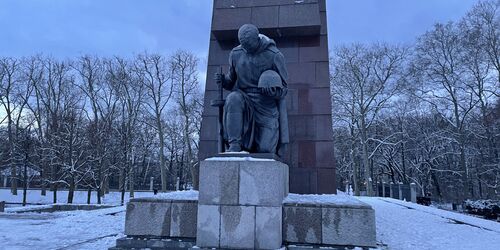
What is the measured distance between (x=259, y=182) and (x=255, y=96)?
5.12ft

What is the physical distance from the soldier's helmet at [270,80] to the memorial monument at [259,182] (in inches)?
0.6

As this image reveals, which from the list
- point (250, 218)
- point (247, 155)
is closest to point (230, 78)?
point (247, 155)

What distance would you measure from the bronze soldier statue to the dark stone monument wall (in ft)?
6.06

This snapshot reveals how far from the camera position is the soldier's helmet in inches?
221

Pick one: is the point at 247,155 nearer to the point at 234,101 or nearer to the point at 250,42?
the point at 234,101

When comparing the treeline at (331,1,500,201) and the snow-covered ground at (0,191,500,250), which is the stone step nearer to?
the snow-covered ground at (0,191,500,250)

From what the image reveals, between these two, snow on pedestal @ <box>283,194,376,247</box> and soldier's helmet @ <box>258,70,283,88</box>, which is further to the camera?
soldier's helmet @ <box>258,70,283,88</box>

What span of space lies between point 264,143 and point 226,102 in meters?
0.85

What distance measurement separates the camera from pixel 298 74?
8219 millimetres

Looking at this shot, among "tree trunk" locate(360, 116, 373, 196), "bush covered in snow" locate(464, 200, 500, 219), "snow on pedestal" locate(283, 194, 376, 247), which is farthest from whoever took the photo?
"tree trunk" locate(360, 116, 373, 196)

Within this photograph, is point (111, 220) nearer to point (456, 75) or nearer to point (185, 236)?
point (185, 236)

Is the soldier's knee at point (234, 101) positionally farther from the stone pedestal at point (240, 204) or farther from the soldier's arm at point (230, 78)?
the stone pedestal at point (240, 204)

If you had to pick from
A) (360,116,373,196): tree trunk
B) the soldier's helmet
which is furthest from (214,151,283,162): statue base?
(360,116,373,196): tree trunk

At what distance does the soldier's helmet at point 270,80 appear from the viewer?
5.62 meters
